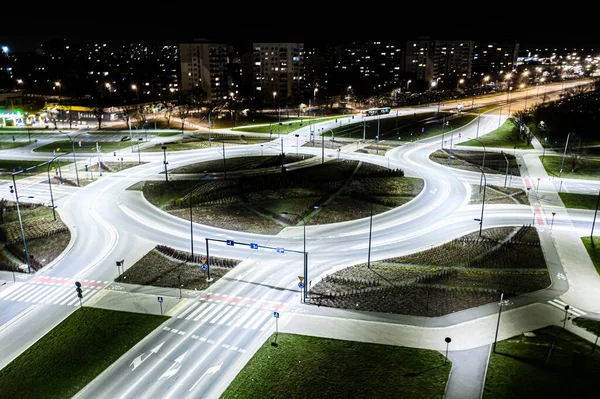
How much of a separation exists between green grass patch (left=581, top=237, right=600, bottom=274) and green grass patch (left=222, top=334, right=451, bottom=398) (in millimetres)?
25725

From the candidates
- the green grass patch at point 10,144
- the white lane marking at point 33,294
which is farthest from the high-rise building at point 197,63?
the white lane marking at point 33,294

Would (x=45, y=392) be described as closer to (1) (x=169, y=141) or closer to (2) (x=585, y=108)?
(1) (x=169, y=141)

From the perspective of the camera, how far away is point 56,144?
113 meters

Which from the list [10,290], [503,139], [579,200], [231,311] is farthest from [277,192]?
[503,139]

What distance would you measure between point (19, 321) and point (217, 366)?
1865cm

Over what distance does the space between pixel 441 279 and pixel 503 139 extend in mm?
83209

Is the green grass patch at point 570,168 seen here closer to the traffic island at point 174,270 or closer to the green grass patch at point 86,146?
the traffic island at point 174,270

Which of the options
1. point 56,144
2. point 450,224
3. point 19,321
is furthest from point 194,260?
point 56,144

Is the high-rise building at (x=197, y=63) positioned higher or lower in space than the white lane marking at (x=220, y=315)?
higher

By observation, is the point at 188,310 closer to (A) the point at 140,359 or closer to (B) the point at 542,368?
(A) the point at 140,359

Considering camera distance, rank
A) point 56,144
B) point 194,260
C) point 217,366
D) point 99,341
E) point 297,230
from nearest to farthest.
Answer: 1. point 217,366
2. point 99,341
3. point 194,260
4. point 297,230
5. point 56,144

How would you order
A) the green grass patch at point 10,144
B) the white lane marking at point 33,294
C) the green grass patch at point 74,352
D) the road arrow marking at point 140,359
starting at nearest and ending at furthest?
the green grass patch at point 74,352, the road arrow marking at point 140,359, the white lane marking at point 33,294, the green grass patch at point 10,144

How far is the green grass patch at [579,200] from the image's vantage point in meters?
65.3

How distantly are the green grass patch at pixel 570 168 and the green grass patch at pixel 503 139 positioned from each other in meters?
13.8
